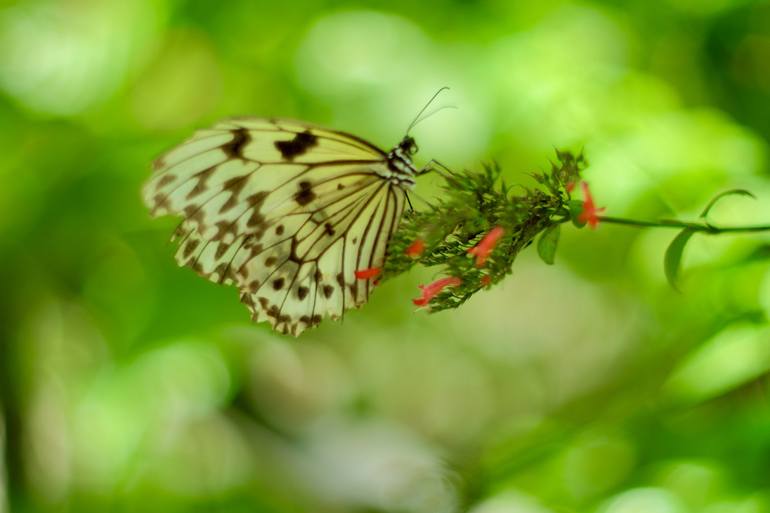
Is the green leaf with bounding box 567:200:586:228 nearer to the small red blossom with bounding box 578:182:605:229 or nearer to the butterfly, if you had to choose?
the small red blossom with bounding box 578:182:605:229

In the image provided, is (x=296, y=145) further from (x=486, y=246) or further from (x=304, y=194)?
(x=486, y=246)

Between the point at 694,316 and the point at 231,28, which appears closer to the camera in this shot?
the point at 694,316

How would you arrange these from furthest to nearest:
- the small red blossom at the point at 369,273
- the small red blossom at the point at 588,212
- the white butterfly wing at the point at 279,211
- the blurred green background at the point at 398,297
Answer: the blurred green background at the point at 398,297, the white butterfly wing at the point at 279,211, the small red blossom at the point at 369,273, the small red blossom at the point at 588,212

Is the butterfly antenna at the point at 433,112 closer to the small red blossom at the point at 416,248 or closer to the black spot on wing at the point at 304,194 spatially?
the black spot on wing at the point at 304,194

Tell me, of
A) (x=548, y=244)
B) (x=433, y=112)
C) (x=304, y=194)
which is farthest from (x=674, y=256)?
(x=433, y=112)

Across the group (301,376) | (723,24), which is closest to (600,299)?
(723,24)

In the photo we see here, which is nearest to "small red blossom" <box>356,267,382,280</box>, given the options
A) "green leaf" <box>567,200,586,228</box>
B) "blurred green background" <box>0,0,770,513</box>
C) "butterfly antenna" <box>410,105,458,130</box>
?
"green leaf" <box>567,200,586,228</box>

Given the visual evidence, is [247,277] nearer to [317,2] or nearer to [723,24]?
[317,2]

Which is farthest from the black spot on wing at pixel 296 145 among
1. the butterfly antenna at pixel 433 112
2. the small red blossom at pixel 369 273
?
the butterfly antenna at pixel 433 112
